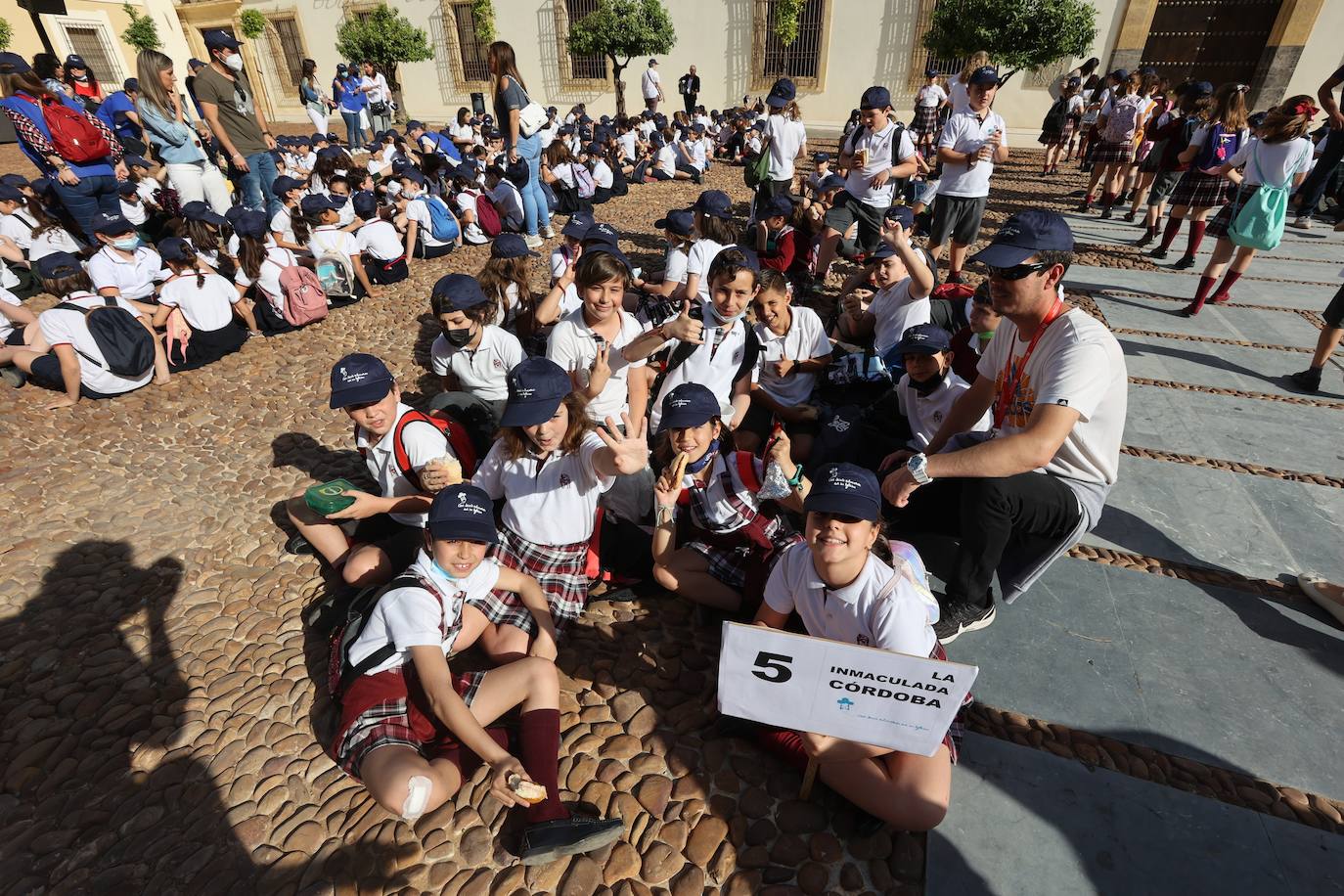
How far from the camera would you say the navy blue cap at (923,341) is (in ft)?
12.1

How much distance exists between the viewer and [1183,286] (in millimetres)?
7617

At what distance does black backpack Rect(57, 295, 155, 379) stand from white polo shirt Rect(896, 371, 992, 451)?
251 inches

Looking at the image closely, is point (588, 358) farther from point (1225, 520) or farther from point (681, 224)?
point (1225, 520)

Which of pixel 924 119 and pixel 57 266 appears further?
pixel 924 119

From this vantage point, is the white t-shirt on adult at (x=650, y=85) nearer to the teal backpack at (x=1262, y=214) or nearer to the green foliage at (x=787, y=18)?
the green foliage at (x=787, y=18)

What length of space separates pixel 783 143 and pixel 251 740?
832 cm

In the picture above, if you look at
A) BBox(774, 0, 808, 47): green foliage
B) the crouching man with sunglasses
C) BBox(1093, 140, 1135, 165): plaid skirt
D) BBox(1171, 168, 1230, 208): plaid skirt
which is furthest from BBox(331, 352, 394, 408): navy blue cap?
BBox(774, 0, 808, 47): green foliage

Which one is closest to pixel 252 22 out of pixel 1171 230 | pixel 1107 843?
pixel 1171 230

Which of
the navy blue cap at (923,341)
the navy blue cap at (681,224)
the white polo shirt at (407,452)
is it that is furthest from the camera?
the navy blue cap at (681,224)

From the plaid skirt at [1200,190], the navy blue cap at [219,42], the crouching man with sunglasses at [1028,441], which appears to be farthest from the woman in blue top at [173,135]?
the plaid skirt at [1200,190]

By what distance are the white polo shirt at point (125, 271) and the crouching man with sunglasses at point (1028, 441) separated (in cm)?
771

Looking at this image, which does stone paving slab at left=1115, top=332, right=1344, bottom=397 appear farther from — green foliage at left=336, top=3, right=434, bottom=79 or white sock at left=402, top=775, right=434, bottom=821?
green foliage at left=336, top=3, right=434, bottom=79

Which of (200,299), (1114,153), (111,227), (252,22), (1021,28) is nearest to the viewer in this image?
(200,299)

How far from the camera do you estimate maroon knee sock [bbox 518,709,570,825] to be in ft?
7.97
